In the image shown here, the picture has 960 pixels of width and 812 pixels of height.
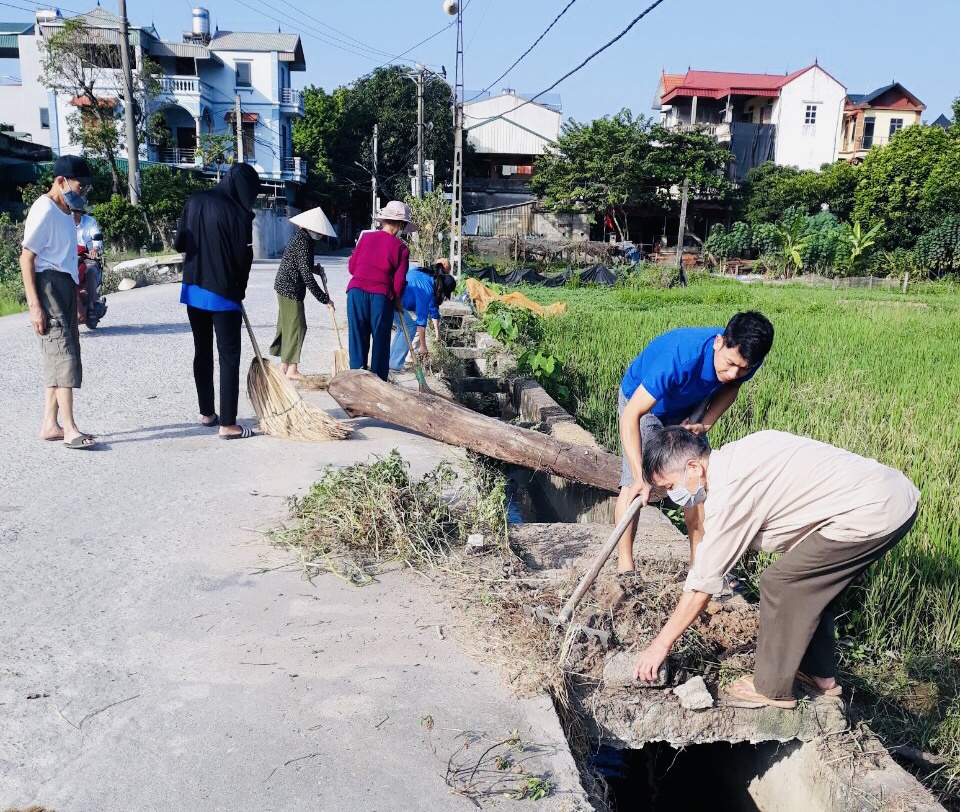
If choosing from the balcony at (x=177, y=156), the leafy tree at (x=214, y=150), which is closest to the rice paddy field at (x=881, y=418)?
the leafy tree at (x=214, y=150)

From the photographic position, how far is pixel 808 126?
38.4 metres

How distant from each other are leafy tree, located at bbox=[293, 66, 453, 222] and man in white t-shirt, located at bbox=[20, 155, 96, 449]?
122ft

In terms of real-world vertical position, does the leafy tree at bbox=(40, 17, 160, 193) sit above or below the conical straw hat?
above

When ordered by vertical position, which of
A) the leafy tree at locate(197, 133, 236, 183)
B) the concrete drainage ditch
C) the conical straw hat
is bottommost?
the concrete drainage ditch

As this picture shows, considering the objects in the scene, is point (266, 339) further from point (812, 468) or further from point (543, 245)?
point (543, 245)

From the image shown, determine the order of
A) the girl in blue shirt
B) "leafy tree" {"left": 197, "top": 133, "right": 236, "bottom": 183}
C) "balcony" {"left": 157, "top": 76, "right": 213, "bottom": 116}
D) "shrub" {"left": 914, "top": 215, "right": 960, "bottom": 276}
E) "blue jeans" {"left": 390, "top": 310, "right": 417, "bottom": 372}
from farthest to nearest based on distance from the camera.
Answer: "balcony" {"left": 157, "top": 76, "right": 213, "bottom": 116}, "leafy tree" {"left": 197, "top": 133, "right": 236, "bottom": 183}, "shrub" {"left": 914, "top": 215, "right": 960, "bottom": 276}, the girl in blue shirt, "blue jeans" {"left": 390, "top": 310, "right": 417, "bottom": 372}

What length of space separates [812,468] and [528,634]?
1.09m

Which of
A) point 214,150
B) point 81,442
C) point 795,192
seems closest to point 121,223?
point 214,150

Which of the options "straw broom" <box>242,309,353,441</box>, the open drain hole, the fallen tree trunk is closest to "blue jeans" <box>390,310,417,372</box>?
the fallen tree trunk

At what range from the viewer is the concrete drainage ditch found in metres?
2.49

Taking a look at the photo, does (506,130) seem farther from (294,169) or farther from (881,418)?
(881,418)

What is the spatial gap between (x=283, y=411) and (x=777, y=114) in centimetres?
3889

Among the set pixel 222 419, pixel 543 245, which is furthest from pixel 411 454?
pixel 543 245

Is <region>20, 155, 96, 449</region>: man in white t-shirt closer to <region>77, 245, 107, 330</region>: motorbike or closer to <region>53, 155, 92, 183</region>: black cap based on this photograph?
<region>53, 155, 92, 183</region>: black cap
